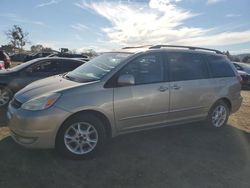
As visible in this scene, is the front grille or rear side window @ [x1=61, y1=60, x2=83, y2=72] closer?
the front grille

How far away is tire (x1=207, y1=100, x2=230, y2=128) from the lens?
6.12m

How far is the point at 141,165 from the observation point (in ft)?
14.0

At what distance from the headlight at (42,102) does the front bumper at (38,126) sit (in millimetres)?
72

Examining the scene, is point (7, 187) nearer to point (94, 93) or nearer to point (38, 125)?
point (38, 125)

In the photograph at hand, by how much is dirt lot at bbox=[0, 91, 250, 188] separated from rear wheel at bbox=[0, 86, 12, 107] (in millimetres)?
2115

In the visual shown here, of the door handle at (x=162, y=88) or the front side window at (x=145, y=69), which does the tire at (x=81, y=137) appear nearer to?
the front side window at (x=145, y=69)

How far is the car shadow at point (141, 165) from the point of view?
3.76 metres

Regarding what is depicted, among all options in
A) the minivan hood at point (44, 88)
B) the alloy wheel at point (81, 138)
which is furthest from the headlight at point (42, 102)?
the alloy wheel at point (81, 138)

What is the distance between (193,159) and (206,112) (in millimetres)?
1591

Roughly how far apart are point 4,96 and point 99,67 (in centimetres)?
375

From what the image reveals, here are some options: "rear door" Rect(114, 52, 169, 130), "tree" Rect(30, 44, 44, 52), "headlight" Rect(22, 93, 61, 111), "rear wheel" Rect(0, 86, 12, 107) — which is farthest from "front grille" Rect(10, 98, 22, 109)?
"tree" Rect(30, 44, 44, 52)

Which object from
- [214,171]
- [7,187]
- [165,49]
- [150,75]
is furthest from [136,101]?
[7,187]

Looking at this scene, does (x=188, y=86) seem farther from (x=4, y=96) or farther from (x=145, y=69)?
(x=4, y=96)

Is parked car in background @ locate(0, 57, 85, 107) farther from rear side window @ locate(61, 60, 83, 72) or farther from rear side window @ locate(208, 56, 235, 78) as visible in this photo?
rear side window @ locate(208, 56, 235, 78)
